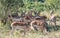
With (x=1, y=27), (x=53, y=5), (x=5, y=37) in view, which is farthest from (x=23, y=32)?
(x=53, y=5)

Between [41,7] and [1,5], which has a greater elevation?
[1,5]

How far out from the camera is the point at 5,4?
14789 mm

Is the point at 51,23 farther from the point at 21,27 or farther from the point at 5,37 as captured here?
the point at 5,37

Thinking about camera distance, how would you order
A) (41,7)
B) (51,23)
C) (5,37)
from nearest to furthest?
(5,37)
(51,23)
(41,7)

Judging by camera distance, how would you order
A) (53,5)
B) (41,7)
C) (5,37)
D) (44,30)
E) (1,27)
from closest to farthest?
(5,37) < (44,30) < (1,27) < (53,5) < (41,7)

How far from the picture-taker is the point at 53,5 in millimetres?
19578

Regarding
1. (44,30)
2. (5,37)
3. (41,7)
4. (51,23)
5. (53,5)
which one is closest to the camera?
(5,37)

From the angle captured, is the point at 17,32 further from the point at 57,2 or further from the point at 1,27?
the point at 57,2

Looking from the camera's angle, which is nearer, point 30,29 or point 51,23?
point 30,29

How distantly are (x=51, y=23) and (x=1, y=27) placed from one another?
347 cm

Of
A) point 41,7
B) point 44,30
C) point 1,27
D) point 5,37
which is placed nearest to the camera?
point 5,37

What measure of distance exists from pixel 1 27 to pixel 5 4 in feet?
5.07

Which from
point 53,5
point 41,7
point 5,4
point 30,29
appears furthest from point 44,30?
point 41,7

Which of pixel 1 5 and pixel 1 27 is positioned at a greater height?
pixel 1 5
